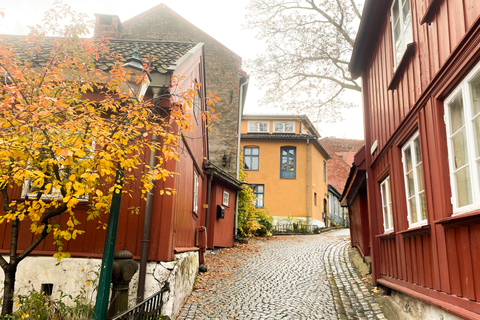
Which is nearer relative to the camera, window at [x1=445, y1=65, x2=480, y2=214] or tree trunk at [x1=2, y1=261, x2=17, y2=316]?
window at [x1=445, y1=65, x2=480, y2=214]

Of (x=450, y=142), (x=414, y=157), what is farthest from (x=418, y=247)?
(x=450, y=142)

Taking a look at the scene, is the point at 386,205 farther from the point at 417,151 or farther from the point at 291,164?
the point at 291,164

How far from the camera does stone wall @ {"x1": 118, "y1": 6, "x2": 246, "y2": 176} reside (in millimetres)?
Answer: 18672

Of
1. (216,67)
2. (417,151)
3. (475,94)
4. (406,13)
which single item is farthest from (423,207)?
(216,67)

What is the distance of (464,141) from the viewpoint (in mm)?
3766

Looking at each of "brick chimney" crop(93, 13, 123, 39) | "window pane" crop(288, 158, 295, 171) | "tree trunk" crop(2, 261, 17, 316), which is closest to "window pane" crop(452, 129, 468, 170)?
"tree trunk" crop(2, 261, 17, 316)

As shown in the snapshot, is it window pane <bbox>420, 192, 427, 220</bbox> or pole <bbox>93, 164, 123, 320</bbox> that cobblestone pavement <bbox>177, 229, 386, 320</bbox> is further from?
pole <bbox>93, 164, 123, 320</bbox>

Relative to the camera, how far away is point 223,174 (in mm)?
14977

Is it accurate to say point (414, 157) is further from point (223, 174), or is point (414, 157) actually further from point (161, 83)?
point (223, 174)

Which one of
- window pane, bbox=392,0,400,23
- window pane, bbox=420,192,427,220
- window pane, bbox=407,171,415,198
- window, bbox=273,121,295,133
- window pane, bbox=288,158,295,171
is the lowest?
window pane, bbox=420,192,427,220

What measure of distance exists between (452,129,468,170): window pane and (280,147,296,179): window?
923 inches

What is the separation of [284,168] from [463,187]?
78.6 feet

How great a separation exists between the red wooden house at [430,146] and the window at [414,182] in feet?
0.05

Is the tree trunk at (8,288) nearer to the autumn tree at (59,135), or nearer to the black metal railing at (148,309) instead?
the autumn tree at (59,135)
